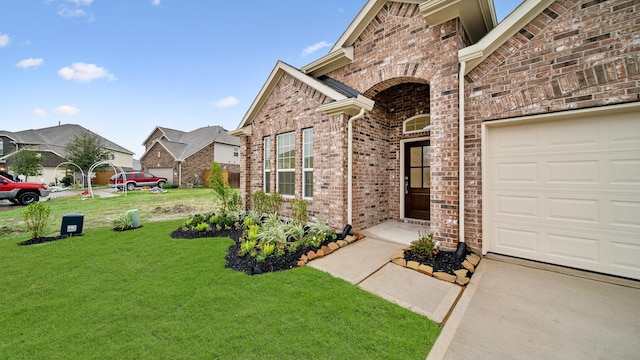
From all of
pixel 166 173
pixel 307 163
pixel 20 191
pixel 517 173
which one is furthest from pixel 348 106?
pixel 166 173

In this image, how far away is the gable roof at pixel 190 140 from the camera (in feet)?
84.7

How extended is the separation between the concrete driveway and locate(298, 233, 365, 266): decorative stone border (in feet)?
7.64

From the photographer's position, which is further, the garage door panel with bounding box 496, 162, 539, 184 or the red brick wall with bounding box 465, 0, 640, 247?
the garage door panel with bounding box 496, 162, 539, 184

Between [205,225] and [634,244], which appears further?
[205,225]

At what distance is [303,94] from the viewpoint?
21.3 feet

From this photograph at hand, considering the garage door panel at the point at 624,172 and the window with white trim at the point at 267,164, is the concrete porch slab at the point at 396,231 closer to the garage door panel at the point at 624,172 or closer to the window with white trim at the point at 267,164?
the garage door panel at the point at 624,172

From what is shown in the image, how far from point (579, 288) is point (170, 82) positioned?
20.0 metres

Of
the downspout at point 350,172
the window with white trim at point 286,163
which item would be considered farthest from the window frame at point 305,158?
the downspout at point 350,172

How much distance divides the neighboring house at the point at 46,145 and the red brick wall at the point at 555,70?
115 ft

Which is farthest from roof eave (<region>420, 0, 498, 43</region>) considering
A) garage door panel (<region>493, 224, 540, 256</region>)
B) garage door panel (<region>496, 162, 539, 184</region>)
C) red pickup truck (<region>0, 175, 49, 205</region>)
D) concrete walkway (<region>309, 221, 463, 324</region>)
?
red pickup truck (<region>0, 175, 49, 205</region>)

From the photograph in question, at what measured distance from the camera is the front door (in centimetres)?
621

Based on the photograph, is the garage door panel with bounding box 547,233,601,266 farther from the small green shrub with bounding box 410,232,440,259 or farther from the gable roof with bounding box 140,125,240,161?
the gable roof with bounding box 140,125,240,161

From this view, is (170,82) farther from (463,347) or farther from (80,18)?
(463,347)

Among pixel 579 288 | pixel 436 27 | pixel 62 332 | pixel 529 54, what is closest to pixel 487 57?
pixel 529 54
